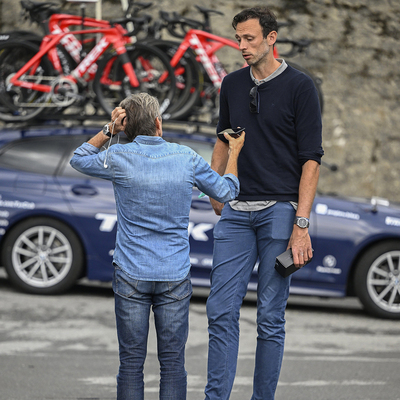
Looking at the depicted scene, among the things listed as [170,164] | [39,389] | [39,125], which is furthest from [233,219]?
[39,125]

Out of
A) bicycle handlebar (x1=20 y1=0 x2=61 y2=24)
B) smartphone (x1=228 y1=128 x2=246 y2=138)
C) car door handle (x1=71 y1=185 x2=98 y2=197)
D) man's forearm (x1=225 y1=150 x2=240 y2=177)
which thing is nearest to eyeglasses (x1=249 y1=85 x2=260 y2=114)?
smartphone (x1=228 y1=128 x2=246 y2=138)

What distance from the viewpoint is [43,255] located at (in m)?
6.47

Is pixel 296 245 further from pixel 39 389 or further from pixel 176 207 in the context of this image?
pixel 39 389

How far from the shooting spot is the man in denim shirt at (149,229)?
2863mm

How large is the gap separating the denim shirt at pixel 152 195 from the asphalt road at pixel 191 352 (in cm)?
130

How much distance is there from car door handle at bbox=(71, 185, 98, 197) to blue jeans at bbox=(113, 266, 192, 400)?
3654 mm

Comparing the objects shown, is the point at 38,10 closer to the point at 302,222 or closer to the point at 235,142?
the point at 235,142

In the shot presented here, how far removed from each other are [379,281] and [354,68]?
566cm

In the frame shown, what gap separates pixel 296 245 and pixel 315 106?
0.63m

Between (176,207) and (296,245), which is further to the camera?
(296,245)

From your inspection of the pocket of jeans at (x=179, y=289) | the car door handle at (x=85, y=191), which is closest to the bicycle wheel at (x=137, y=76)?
the car door handle at (x=85, y=191)

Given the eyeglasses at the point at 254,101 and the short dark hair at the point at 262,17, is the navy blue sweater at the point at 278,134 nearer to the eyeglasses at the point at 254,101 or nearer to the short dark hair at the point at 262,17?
the eyeglasses at the point at 254,101

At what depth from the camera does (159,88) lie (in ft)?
24.3

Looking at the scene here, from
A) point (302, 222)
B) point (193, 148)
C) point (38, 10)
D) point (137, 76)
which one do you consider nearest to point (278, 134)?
point (302, 222)
